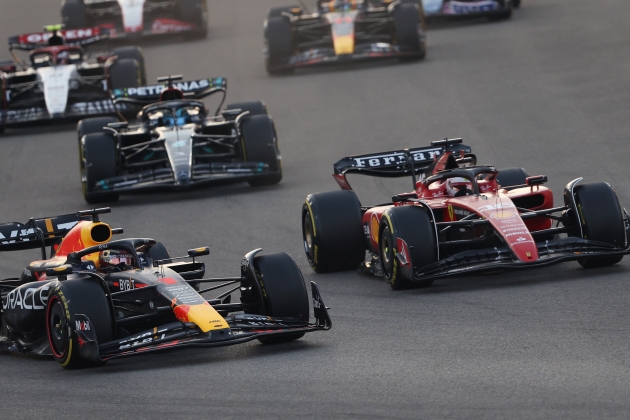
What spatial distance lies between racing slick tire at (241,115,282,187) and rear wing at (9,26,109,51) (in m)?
8.13

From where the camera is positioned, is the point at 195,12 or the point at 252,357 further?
the point at 195,12

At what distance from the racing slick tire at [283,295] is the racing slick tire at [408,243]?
69.8 inches

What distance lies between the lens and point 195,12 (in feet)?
105

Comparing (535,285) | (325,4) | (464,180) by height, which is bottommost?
(535,285)

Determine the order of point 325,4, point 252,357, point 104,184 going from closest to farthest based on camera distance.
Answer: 1. point 252,357
2. point 104,184
3. point 325,4

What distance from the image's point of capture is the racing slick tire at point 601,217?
11469 mm

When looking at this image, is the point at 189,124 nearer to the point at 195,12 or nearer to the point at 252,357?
the point at 252,357

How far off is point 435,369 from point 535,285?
10.6ft

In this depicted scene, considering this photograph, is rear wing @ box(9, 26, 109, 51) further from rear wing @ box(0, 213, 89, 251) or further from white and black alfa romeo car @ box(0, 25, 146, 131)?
rear wing @ box(0, 213, 89, 251)

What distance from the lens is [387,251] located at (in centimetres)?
1184

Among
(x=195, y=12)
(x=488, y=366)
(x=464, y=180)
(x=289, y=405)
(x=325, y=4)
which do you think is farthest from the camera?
(x=195, y=12)

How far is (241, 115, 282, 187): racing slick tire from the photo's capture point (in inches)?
711

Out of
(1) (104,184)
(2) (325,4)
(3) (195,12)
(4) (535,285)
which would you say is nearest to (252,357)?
(4) (535,285)

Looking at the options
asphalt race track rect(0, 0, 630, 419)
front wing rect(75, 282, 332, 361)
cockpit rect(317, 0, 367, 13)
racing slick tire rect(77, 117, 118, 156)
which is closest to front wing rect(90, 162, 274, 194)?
asphalt race track rect(0, 0, 630, 419)
